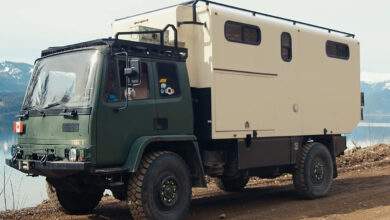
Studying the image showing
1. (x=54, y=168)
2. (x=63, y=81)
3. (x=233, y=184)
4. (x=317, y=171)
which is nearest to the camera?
(x=54, y=168)

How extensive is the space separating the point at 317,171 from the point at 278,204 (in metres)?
1.39

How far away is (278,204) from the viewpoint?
10930mm

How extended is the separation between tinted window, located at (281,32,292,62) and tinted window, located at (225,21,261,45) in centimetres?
87

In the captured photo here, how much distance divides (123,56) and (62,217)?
354 centimetres

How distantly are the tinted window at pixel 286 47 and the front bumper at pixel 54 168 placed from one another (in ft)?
17.1

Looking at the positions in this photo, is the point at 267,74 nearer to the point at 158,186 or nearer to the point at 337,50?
the point at 337,50

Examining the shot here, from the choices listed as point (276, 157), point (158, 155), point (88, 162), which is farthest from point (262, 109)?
point (88, 162)

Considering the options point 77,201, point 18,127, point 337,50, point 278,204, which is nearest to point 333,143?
point 337,50

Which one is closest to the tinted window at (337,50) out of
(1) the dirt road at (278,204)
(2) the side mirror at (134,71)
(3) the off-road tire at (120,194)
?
(1) the dirt road at (278,204)

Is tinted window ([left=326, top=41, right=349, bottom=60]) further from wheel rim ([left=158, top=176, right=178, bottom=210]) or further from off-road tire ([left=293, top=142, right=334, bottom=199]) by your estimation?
wheel rim ([left=158, top=176, right=178, bottom=210])

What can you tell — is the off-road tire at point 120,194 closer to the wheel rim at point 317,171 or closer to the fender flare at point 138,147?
the fender flare at point 138,147

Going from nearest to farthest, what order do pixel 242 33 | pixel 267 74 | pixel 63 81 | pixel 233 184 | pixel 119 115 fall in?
1. pixel 119 115
2. pixel 63 81
3. pixel 242 33
4. pixel 267 74
5. pixel 233 184

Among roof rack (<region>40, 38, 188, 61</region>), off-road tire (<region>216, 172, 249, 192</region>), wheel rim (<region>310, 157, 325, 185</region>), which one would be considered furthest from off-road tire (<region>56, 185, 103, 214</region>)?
wheel rim (<region>310, 157, 325, 185</region>)

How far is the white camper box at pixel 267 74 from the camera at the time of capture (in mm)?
9508
